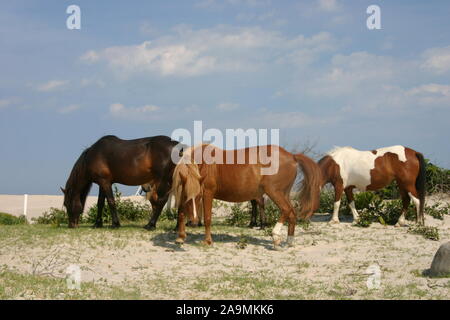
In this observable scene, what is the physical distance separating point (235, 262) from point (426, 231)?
16.5 feet

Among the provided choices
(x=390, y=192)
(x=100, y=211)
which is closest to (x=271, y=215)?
(x=100, y=211)

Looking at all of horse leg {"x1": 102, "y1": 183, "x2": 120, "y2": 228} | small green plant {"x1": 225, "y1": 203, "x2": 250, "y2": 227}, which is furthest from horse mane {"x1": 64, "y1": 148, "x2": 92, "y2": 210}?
small green plant {"x1": 225, "y1": 203, "x2": 250, "y2": 227}

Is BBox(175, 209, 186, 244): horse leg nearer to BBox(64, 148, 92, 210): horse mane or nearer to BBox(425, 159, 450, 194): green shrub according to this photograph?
BBox(64, 148, 92, 210): horse mane

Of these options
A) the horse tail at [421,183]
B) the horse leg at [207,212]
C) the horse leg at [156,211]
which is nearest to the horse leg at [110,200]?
the horse leg at [156,211]

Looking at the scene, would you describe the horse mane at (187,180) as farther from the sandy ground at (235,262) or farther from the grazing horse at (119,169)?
the grazing horse at (119,169)

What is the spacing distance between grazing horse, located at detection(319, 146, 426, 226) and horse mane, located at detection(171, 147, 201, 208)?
4.75m

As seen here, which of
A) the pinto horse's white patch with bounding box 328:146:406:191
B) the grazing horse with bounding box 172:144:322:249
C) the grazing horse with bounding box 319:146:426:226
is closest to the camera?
the grazing horse with bounding box 172:144:322:249

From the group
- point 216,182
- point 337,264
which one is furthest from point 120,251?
point 337,264

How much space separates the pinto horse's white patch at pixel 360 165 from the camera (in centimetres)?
1267

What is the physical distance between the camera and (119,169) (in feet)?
35.6

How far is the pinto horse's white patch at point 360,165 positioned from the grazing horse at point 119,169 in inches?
183

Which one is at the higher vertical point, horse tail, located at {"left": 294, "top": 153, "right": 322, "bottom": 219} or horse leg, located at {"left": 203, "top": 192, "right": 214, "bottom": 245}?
horse tail, located at {"left": 294, "top": 153, "right": 322, "bottom": 219}

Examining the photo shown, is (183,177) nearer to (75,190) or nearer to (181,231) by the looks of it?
(181,231)

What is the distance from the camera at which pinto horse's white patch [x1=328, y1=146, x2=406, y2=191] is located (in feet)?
41.6
